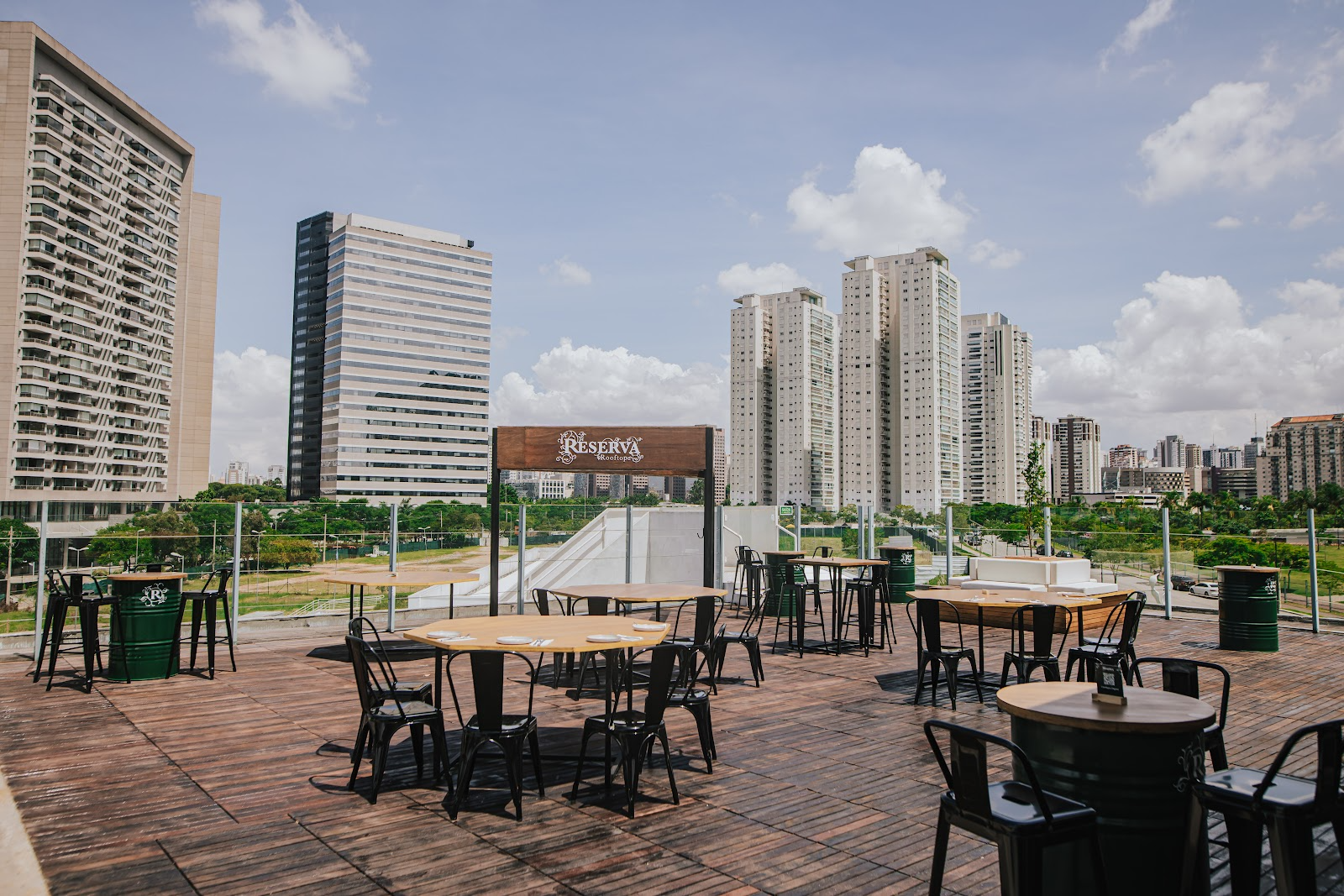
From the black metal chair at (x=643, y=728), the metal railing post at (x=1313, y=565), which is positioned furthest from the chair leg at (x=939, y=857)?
the metal railing post at (x=1313, y=565)

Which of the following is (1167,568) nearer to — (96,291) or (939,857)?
(939,857)

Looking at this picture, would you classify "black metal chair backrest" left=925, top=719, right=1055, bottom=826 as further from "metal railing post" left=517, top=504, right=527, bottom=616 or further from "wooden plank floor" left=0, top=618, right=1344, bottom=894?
"metal railing post" left=517, top=504, right=527, bottom=616

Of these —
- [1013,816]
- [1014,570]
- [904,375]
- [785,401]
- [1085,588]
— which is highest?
[904,375]

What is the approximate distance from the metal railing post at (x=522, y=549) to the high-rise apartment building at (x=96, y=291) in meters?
90.4

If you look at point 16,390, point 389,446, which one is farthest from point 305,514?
point 389,446

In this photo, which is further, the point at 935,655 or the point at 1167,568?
the point at 1167,568

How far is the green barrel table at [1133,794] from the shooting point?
2711 millimetres

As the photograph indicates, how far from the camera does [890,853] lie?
12.5ft

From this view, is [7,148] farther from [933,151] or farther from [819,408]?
[933,151]

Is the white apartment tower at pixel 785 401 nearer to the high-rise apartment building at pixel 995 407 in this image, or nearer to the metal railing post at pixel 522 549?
the high-rise apartment building at pixel 995 407

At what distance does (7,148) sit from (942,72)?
104881 millimetres

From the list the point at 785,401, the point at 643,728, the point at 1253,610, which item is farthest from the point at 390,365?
the point at 643,728

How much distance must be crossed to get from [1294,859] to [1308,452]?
191m

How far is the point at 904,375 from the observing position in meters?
97.9
